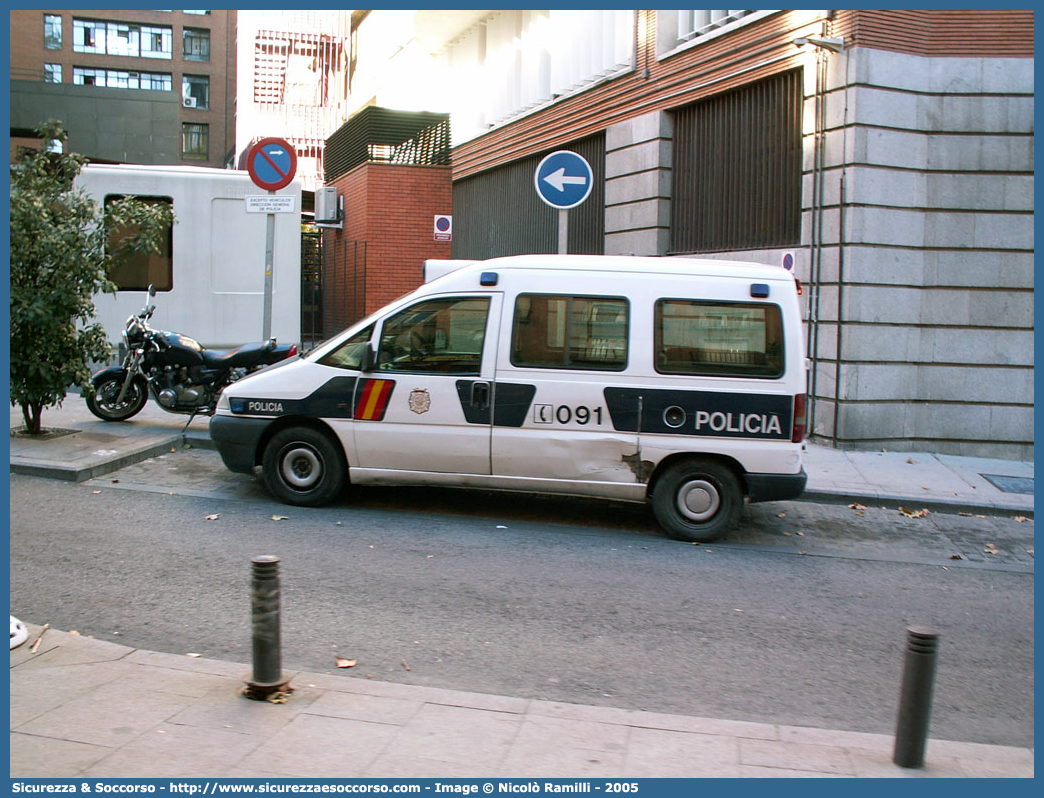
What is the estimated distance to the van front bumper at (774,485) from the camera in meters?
7.47

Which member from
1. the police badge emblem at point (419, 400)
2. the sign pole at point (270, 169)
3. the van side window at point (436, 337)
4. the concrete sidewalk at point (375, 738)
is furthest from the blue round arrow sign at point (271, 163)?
the concrete sidewalk at point (375, 738)

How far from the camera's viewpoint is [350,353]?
7.97 meters

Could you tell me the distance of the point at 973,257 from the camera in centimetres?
1145

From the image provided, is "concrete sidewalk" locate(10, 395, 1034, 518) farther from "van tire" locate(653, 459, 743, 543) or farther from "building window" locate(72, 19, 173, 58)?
"building window" locate(72, 19, 173, 58)

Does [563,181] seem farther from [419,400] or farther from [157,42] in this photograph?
[157,42]

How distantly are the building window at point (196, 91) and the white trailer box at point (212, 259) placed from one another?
5590cm

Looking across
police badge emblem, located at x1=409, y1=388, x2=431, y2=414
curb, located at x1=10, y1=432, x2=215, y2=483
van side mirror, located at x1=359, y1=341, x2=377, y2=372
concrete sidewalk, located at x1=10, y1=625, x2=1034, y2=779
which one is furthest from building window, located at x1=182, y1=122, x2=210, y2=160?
concrete sidewalk, located at x1=10, y1=625, x2=1034, y2=779

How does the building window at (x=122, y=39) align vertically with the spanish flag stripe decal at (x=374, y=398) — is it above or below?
above

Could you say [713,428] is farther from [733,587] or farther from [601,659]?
[601,659]

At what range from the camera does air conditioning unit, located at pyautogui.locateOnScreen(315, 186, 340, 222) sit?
76.6 ft

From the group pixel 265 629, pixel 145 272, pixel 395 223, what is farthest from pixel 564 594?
pixel 395 223

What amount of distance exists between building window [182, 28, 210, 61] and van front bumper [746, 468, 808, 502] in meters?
65.9

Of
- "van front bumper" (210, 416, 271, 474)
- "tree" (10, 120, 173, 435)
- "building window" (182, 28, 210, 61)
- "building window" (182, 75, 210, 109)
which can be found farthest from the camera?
"building window" (182, 75, 210, 109)

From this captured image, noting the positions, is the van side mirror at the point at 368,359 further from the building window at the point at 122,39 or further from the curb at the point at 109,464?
the building window at the point at 122,39
